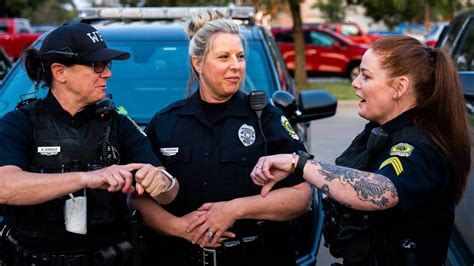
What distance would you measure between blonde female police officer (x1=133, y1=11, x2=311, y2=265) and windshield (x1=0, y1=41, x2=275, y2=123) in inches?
47.8

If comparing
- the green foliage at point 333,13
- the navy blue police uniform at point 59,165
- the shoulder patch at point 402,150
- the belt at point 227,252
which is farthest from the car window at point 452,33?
the green foliage at point 333,13

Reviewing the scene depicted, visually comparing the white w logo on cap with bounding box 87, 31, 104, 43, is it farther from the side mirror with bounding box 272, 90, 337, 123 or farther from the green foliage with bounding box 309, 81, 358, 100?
the green foliage with bounding box 309, 81, 358, 100

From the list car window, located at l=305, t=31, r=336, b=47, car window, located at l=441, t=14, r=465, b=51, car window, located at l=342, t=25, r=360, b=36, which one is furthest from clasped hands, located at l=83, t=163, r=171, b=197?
car window, located at l=342, t=25, r=360, b=36

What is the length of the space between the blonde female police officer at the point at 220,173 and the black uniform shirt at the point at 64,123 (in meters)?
0.20

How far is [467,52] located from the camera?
18.6 ft

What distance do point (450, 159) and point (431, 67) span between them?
30cm

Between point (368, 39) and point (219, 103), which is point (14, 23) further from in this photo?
point (219, 103)

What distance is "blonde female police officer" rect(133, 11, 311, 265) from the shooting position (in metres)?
2.81

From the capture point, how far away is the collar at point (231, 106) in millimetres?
2909

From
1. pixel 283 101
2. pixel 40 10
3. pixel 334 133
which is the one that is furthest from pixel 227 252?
pixel 40 10

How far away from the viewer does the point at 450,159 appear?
2.36 metres

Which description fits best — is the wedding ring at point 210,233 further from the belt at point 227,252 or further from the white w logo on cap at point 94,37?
the white w logo on cap at point 94,37

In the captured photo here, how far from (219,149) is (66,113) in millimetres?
582

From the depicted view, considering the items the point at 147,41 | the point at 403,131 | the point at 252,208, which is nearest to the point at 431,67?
the point at 403,131
